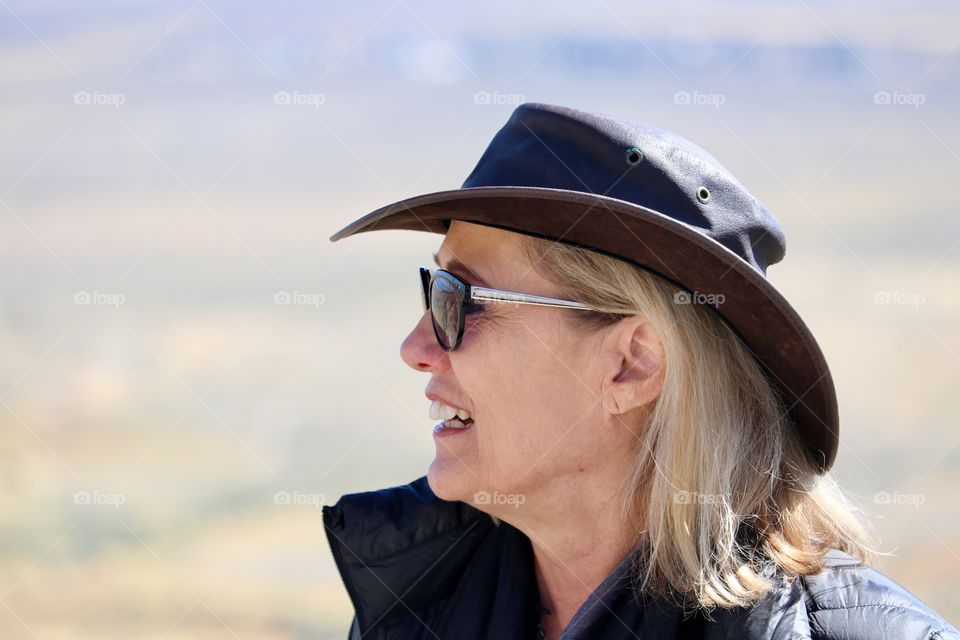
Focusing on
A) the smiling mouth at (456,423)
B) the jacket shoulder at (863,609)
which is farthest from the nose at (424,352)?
the jacket shoulder at (863,609)

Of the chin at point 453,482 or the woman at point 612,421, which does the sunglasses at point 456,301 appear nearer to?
the woman at point 612,421

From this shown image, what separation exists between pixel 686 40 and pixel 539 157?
246 inches

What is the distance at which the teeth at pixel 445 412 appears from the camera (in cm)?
235

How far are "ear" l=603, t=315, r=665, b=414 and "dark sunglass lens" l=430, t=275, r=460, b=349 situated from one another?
1.07 ft

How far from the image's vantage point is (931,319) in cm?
609

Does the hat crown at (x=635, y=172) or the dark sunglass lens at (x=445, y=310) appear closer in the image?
the hat crown at (x=635, y=172)

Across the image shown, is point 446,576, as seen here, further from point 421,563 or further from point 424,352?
point 424,352

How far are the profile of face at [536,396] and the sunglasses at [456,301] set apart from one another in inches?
0.6

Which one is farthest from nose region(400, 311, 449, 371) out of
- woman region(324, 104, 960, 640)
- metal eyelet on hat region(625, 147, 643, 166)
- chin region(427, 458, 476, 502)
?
metal eyelet on hat region(625, 147, 643, 166)

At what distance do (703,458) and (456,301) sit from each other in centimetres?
60

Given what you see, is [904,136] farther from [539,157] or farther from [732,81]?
[539,157]

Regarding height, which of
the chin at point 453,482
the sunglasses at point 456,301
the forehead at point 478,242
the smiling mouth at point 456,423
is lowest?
the chin at point 453,482

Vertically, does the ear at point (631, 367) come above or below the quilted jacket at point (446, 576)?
above

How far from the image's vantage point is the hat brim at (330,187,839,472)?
1.98 metres
